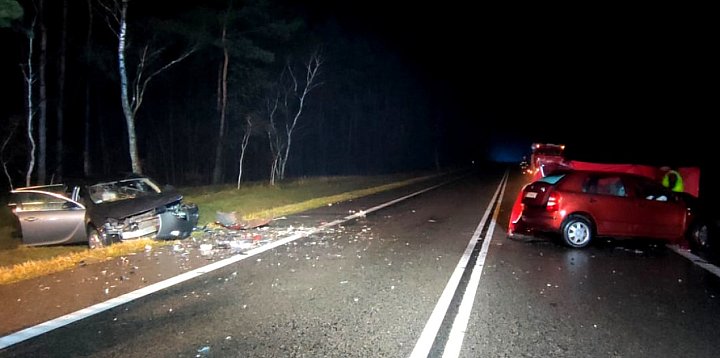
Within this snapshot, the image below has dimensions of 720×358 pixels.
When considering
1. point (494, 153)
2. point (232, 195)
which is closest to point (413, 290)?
point (232, 195)

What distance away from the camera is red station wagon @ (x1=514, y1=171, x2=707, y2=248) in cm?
1105

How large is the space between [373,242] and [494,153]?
14519cm

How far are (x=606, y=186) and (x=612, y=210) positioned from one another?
52 cm

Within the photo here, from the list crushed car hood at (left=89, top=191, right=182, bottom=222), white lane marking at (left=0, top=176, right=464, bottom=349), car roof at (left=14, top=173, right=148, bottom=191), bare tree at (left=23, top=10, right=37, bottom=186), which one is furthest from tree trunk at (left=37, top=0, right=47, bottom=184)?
white lane marking at (left=0, top=176, right=464, bottom=349)

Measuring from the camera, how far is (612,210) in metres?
11.1

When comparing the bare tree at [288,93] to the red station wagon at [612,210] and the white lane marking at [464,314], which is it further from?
the white lane marking at [464,314]

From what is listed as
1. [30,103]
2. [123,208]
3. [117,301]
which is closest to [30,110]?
A: [30,103]

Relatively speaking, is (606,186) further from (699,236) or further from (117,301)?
(117,301)

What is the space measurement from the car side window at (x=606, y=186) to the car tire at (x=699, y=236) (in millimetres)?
1541

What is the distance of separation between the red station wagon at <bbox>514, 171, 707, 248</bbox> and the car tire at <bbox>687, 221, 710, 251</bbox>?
0.7 inches

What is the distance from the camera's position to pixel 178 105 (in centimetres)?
4412

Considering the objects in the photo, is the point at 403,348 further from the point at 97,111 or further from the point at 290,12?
the point at 97,111

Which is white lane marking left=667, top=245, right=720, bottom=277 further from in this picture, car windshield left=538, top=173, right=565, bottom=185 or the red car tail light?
car windshield left=538, top=173, right=565, bottom=185

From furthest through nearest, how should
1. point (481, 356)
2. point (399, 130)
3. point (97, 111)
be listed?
1. point (399, 130)
2. point (97, 111)
3. point (481, 356)
